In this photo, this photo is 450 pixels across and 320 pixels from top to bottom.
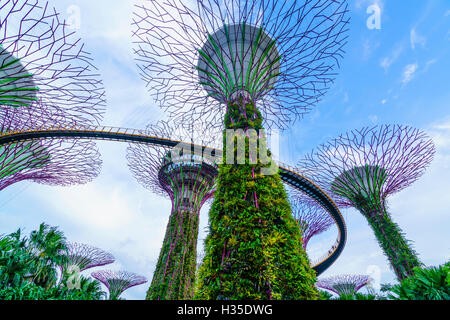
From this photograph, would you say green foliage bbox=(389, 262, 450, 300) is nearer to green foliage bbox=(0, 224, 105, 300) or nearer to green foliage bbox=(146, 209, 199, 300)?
green foliage bbox=(146, 209, 199, 300)

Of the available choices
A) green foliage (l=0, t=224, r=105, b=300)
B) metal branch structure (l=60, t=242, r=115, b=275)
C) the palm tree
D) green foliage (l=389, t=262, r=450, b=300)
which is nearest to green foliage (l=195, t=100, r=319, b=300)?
green foliage (l=389, t=262, r=450, b=300)

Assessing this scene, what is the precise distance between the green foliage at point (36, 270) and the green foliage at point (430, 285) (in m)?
11.2

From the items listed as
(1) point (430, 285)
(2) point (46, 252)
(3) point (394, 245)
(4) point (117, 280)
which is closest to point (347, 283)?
(3) point (394, 245)

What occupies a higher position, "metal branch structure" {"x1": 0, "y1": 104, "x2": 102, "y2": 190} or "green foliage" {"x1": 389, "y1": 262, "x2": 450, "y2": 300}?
"metal branch structure" {"x1": 0, "y1": 104, "x2": 102, "y2": 190}

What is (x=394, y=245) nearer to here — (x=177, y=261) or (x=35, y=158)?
(x=177, y=261)

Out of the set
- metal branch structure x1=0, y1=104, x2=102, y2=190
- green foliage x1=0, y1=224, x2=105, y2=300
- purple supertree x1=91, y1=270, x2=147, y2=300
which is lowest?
purple supertree x1=91, y1=270, x2=147, y2=300

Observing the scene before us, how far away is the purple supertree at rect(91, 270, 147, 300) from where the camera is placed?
26.7 metres

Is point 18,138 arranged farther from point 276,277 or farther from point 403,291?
point 403,291

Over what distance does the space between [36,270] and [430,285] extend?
13777 millimetres

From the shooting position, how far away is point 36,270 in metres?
9.97

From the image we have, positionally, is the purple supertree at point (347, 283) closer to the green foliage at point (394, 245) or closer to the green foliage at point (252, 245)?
the green foliage at point (394, 245)

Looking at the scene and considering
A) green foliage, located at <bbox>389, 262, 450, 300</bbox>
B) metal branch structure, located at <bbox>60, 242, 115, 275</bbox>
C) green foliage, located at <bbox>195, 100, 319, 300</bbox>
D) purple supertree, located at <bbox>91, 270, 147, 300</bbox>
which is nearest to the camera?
green foliage, located at <bbox>195, 100, 319, 300</bbox>

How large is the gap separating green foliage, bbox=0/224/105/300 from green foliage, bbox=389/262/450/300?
11.2 metres
